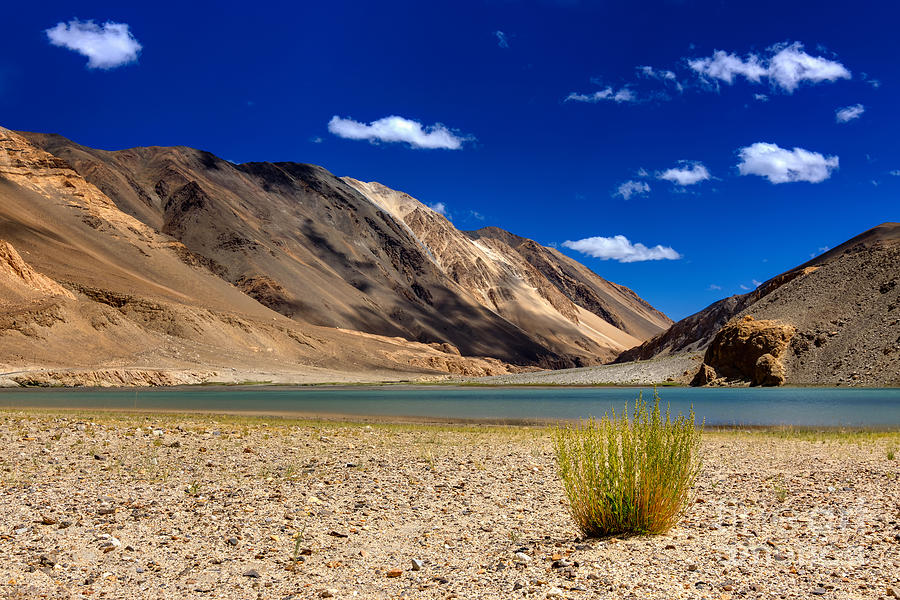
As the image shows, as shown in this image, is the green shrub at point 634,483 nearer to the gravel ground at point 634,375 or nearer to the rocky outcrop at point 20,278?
the gravel ground at point 634,375

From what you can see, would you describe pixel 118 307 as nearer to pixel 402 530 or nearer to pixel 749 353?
pixel 749 353

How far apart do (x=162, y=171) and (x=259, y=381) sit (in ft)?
355

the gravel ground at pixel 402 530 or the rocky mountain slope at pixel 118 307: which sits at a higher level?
the rocky mountain slope at pixel 118 307

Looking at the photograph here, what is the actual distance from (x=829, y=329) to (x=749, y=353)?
713 centimetres

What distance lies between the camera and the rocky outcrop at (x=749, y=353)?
61.3m

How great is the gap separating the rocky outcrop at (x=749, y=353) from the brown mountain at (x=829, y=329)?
0.09 meters

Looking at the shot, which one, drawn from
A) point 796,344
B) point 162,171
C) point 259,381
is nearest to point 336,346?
point 259,381

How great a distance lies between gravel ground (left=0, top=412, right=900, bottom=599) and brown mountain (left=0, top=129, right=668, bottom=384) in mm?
64491

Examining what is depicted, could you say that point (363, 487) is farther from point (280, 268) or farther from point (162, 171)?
point (162, 171)

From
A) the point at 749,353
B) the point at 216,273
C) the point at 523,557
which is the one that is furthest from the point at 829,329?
the point at 216,273

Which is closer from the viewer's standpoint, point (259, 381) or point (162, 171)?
point (259, 381)

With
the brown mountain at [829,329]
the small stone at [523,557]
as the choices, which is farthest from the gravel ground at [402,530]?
Result: the brown mountain at [829,329]

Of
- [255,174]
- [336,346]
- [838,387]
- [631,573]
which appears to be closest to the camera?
[631,573]

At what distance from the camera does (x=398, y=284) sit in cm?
17500
